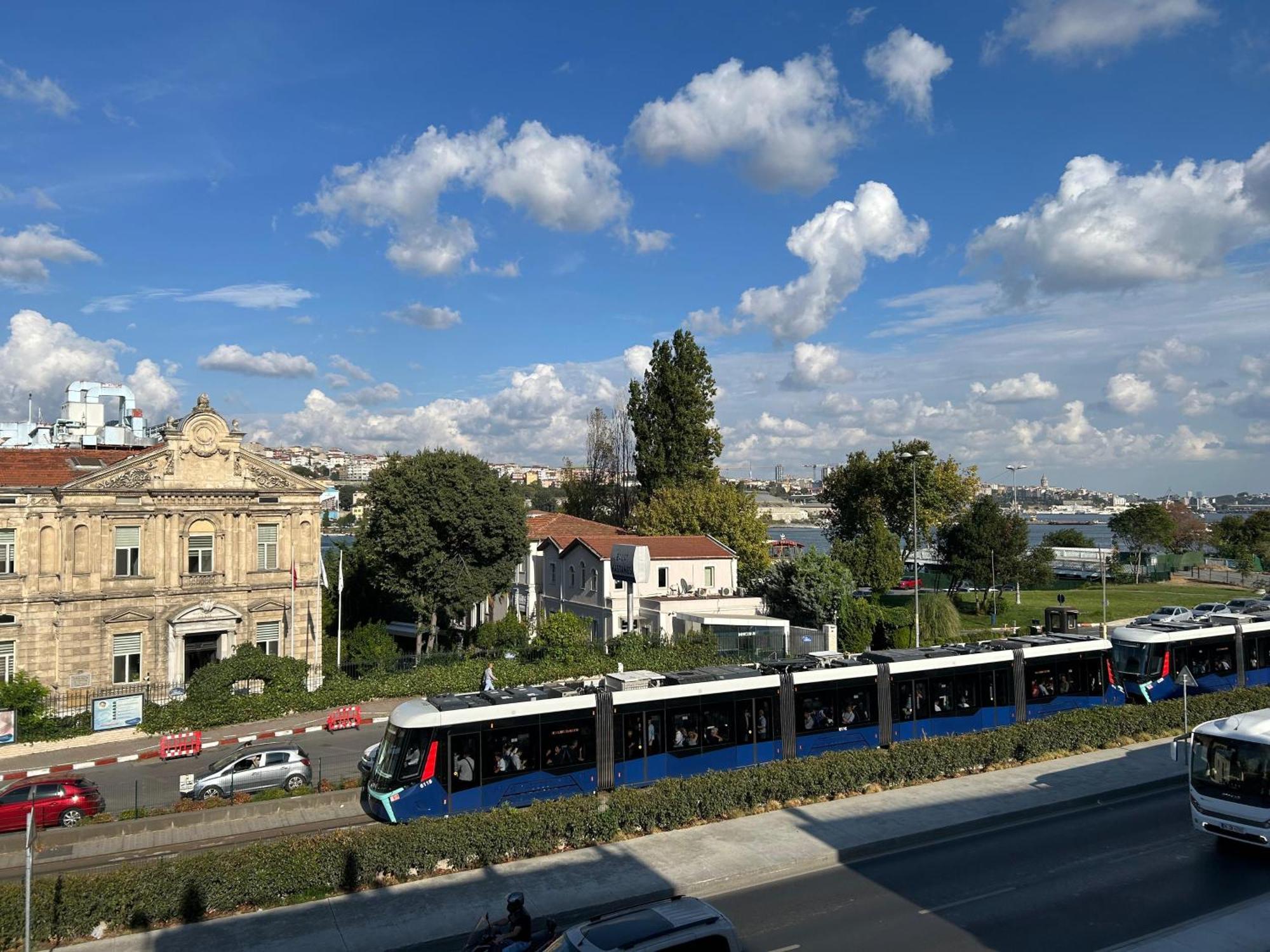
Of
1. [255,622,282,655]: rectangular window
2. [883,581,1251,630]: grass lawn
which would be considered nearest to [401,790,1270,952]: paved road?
[255,622,282,655]: rectangular window

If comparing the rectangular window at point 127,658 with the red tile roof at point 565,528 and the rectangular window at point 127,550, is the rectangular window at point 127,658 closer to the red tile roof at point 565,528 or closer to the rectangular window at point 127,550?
the rectangular window at point 127,550

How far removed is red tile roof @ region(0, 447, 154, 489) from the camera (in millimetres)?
36000

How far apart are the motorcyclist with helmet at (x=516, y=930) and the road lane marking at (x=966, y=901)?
660cm

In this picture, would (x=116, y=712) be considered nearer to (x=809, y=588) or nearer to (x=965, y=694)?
(x=965, y=694)

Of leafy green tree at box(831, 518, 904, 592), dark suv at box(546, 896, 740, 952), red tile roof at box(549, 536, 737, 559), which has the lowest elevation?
dark suv at box(546, 896, 740, 952)

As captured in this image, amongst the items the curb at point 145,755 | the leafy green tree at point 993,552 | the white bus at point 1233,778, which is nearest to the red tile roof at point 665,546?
the curb at point 145,755

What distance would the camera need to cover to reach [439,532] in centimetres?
4597

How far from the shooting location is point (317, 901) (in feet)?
49.7

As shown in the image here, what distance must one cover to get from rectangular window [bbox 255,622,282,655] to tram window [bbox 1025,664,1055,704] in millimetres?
30623

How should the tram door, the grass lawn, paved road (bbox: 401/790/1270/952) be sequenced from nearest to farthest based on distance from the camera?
paved road (bbox: 401/790/1270/952) → the tram door → the grass lawn

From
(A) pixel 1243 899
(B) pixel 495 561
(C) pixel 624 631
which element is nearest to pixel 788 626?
(C) pixel 624 631

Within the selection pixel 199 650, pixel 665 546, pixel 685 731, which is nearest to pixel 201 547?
pixel 199 650

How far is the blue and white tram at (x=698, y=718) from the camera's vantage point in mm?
19078

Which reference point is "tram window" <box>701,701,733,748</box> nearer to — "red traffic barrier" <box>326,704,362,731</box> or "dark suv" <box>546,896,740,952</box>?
"dark suv" <box>546,896,740,952</box>
